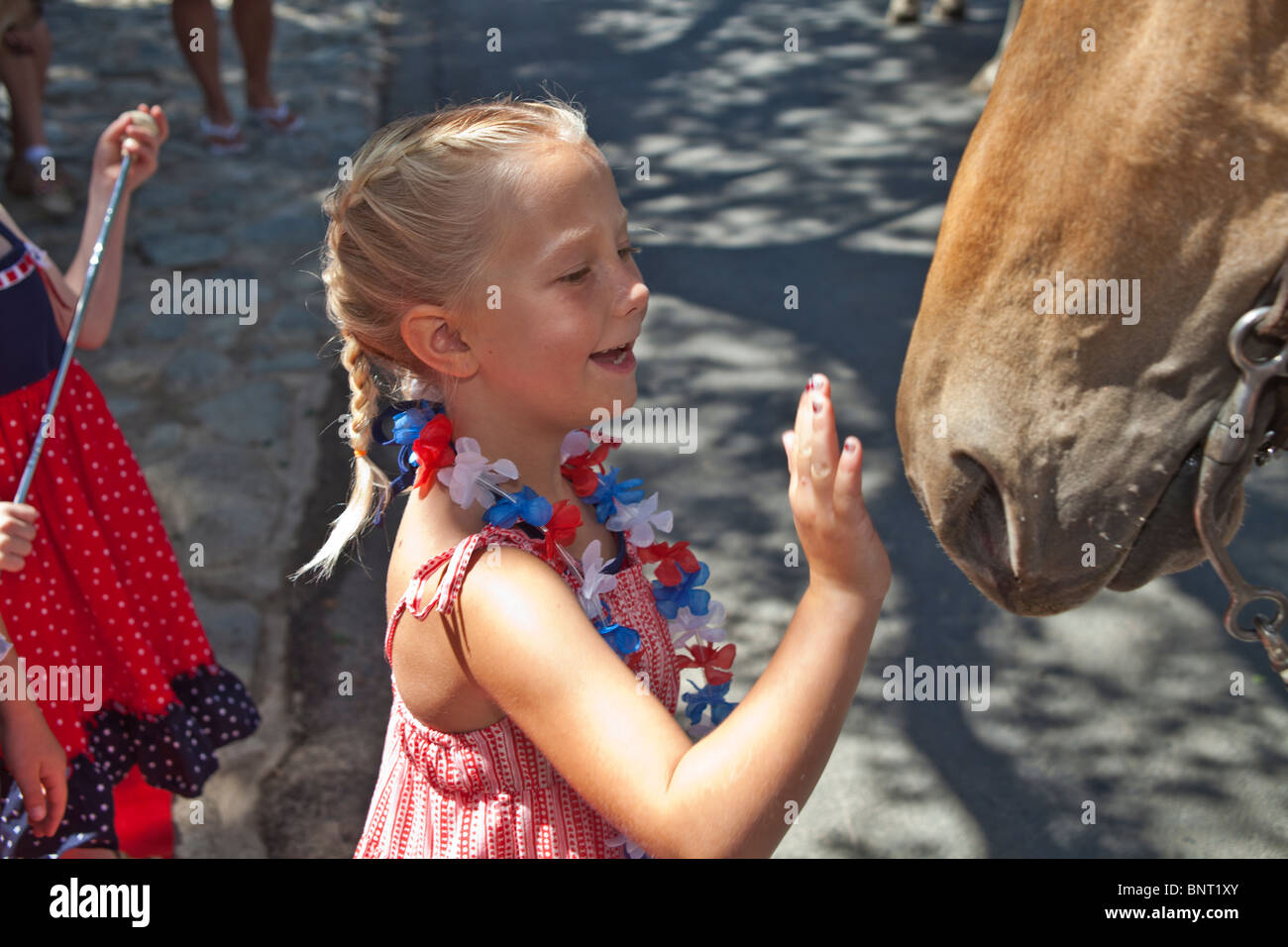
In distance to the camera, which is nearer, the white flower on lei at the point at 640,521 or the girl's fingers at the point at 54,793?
the white flower on lei at the point at 640,521

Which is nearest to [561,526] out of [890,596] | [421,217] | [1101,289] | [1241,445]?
[421,217]

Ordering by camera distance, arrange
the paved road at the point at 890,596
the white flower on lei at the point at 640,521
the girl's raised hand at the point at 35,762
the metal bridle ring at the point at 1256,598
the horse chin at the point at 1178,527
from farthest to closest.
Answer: the paved road at the point at 890,596, the girl's raised hand at the point at 35,762, the white flower on lei at the point at 640,521, the horse chin at the point at 1178,527, the metal bridle ring at the point at 1256,598

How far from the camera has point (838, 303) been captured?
17.9ft

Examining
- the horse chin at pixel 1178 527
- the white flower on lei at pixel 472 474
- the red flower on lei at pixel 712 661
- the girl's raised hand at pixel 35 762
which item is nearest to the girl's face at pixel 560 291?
the white flower on lei at pixel 472 474

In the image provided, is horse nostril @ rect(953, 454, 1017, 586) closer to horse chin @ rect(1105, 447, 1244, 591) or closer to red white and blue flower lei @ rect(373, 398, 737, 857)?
horse chin @ rect(1105, 447, 1244, 591)

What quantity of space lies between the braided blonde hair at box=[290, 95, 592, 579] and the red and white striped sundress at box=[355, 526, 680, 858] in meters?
0.27

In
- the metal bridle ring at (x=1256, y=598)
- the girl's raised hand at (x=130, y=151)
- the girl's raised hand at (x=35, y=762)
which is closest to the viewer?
the metal bridle ring at (x=1256, y=598)

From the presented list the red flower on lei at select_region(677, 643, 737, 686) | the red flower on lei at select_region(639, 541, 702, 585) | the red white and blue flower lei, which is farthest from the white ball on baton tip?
the red flower on lei at select_region(677, 643, 737, 686)

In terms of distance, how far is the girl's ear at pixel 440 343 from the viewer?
160 cm

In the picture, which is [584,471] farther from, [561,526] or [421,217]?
[421,217]

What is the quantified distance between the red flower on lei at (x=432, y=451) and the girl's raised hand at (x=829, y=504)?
0.54 metres

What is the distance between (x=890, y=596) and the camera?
380 cm

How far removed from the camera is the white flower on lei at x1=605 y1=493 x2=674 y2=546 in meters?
1.84

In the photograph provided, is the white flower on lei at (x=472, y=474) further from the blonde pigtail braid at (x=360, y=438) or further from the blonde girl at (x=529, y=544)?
the blonde pigtail braid at (x=360, y=438)
